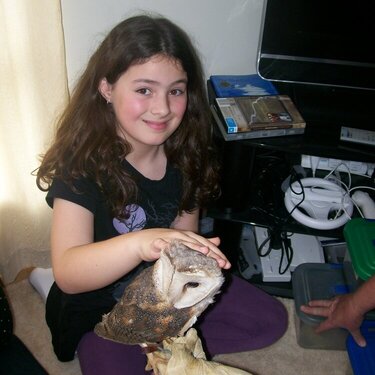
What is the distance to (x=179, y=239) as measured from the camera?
638 millimetres

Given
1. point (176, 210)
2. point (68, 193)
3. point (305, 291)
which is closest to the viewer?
point (68, 193)

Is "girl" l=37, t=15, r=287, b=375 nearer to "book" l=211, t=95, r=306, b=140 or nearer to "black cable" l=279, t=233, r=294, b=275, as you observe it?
"book" l=211, t=95, r=306, b=140

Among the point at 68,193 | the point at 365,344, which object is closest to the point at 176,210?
the point at 68,193

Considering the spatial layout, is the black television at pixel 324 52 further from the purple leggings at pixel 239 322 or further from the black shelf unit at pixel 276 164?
the purple leggings at pixel 239 322

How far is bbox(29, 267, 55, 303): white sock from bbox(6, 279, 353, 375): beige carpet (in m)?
0.06

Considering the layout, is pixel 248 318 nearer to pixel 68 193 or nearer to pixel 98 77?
pixel 68 193

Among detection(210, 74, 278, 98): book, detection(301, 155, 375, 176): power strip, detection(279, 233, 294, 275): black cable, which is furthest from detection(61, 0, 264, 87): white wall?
detection(279, 233, 294, 275): black cable

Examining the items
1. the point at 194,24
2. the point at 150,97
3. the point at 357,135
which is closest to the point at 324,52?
the point at 357,135

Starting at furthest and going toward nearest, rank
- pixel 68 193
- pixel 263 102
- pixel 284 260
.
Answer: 1. pixel 284 260
2. pixel 263 102
3. pixel 68 193

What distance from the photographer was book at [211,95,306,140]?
1.07 meters

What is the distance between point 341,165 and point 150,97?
2.49 feet

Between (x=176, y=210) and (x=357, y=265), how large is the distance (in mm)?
482

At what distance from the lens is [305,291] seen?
51.1 inches

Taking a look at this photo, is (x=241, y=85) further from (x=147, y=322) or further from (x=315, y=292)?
(x=147, y=322)
